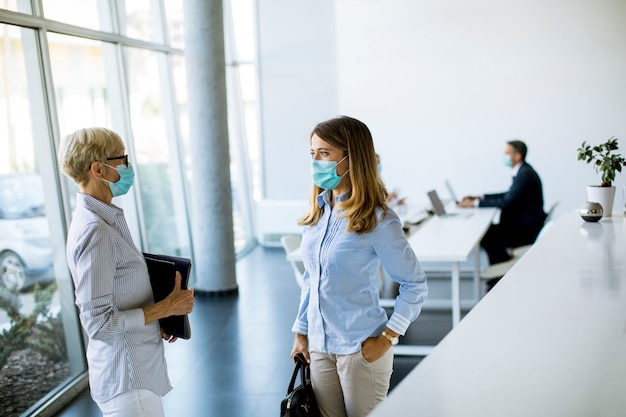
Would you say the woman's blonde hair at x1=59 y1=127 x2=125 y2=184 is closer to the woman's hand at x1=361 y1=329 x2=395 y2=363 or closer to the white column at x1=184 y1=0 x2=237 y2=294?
the woman's hand at x1=361 y1=329 x2=395 y2=363

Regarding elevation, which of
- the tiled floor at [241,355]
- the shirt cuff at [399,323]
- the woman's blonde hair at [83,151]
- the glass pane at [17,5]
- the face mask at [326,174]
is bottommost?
the tiled floor at [241,355]

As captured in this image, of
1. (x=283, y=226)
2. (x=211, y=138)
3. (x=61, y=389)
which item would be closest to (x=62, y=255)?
(x=61, y=389)

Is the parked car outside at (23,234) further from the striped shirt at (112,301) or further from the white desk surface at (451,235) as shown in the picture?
the white desk surface at (451,235)

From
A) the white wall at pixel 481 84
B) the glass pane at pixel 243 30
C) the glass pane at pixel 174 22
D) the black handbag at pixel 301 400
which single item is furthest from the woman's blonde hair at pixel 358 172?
the glass pane at pixel 243 30

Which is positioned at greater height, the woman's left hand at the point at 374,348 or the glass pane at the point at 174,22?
the glass pane at the point at 174,22

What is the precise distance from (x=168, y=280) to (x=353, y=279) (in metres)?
0.67

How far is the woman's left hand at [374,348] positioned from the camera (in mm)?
2330

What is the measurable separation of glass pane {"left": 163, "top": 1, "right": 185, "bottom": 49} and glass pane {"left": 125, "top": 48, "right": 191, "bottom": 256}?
1.32ft

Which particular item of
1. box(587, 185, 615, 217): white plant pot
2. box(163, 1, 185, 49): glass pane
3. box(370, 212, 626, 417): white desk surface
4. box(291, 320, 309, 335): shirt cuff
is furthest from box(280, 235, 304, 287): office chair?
box(163, 1, 185, 49): glass pane

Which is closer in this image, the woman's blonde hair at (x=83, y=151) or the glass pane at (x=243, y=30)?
the woman's blonde hair at (x=83, y=151)

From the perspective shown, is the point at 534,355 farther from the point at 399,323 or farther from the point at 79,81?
the point at 79,81

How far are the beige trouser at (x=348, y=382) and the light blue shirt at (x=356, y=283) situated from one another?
0.16 ft

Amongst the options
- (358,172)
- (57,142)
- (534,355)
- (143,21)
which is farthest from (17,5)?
(534,355)

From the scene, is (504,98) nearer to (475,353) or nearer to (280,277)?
(280,277)
